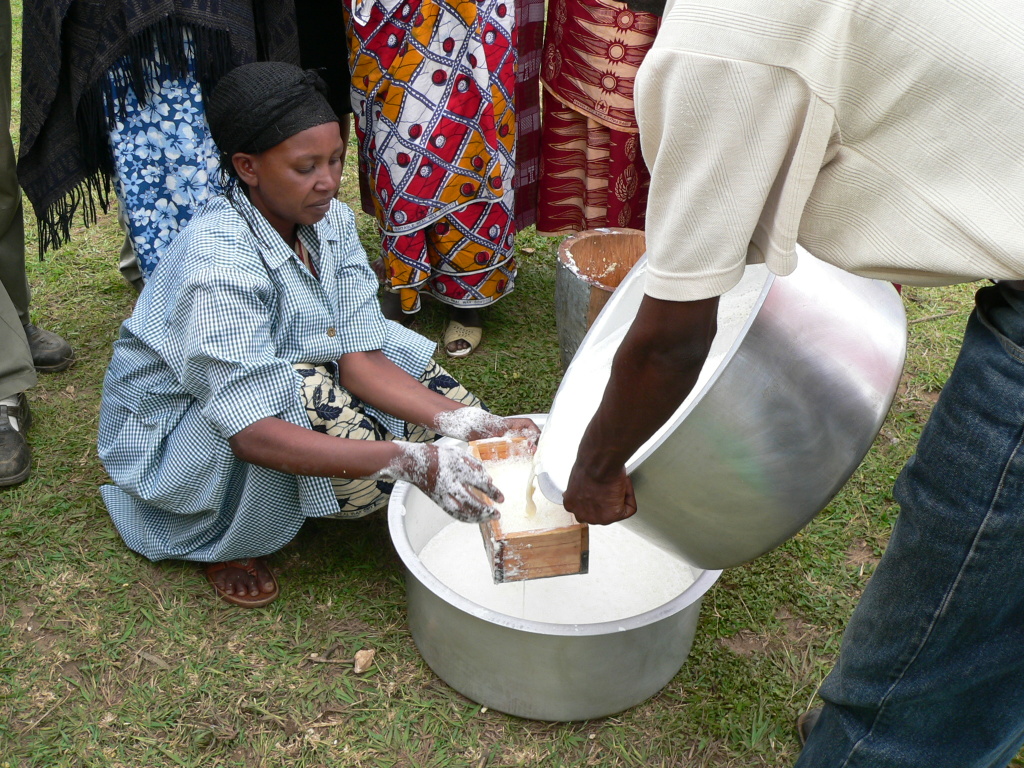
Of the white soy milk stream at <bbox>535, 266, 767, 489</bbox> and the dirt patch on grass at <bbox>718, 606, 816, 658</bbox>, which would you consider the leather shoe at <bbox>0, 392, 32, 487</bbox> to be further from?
the dirt patch on grass at <bbox>718, 606, 816, 658</bbox>

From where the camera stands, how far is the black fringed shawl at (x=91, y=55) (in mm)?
2230

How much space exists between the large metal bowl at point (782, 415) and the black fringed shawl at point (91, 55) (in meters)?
1.61

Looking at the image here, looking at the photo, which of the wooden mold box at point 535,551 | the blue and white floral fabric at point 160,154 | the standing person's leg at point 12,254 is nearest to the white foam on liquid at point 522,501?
the wooden mold box at point 535,551

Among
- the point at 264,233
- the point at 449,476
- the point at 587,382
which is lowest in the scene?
the point at 449,476

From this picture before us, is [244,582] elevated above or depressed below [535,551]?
below

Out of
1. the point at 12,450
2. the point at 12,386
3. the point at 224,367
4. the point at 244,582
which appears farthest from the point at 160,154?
the point at 244,582

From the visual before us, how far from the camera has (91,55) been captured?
7.43 ft

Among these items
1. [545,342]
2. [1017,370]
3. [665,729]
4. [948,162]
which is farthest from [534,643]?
[545,342]

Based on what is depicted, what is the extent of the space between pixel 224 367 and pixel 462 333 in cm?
134

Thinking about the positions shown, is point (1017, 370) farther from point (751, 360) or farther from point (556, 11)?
point (556, 11)

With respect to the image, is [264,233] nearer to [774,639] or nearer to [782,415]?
[782,415]

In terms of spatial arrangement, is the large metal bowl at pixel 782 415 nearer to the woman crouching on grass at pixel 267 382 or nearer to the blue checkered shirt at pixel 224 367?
the woman crouching on grass at pixel 267 382

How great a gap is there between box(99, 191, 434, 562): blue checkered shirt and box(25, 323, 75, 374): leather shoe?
745mm

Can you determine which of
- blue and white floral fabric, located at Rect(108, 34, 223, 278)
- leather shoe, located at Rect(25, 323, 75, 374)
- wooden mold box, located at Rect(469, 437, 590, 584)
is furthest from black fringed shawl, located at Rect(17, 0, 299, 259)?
wooden mold box, located at Rect(469, 437, 590, 584)
